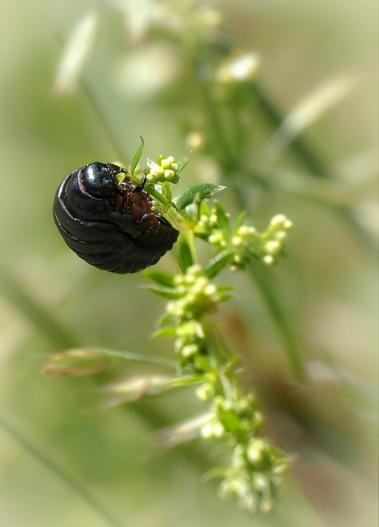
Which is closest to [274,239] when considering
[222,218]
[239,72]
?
[222,218]

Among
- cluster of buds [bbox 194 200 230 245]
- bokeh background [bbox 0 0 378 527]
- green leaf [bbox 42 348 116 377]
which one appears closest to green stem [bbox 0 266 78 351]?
bokeh background [bbox 0 0 378 527]

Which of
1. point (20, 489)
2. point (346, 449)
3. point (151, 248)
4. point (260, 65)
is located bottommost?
point (20, 489)

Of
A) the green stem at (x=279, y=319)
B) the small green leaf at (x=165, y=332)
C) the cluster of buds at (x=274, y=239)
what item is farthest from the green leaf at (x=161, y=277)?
the green stem at (x=279, y=319)

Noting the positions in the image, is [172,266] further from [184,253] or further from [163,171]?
[163,171]

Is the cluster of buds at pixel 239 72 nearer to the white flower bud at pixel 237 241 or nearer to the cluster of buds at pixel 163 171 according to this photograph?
the white flower bud at pixel 237 241

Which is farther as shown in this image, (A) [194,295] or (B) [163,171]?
(A) [194,295]

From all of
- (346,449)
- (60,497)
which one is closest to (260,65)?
(346,449)

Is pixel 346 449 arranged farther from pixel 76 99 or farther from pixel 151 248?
pixel 76 99

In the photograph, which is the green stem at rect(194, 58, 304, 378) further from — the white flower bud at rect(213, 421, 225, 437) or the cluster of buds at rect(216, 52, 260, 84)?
the white flower bud at rect(213, 421, 225, 437)
